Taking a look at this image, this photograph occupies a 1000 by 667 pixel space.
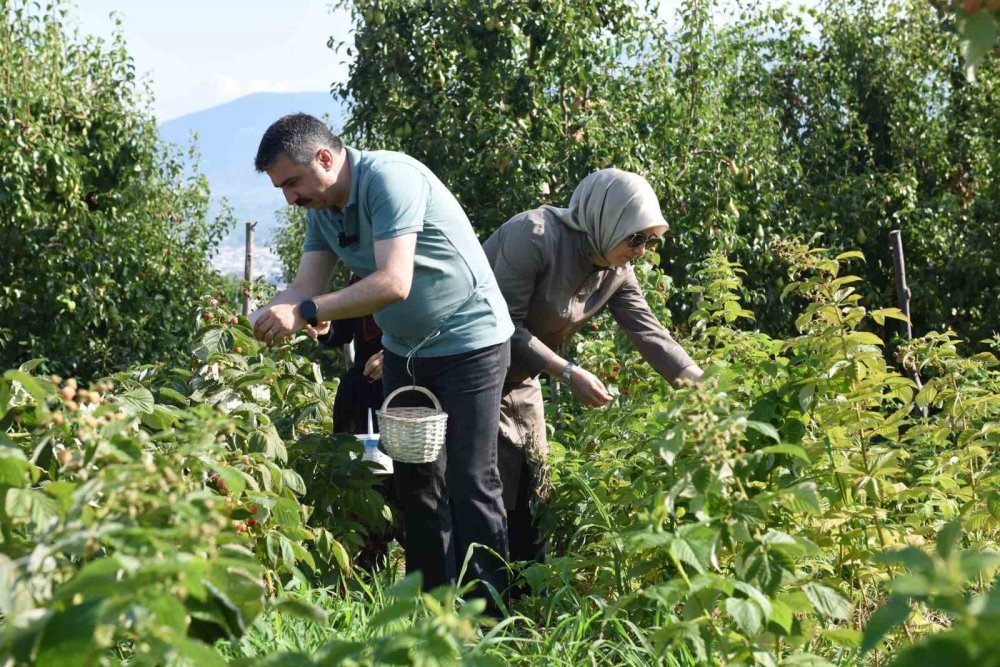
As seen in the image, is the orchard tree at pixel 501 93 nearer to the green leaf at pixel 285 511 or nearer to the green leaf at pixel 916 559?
the green leaf at pixel 285 511

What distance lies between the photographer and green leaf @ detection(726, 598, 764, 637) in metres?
1.74

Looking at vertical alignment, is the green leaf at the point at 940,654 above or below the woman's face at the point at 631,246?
below

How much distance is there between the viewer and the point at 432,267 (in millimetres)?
3010

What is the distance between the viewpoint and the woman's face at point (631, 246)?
3.18 metres

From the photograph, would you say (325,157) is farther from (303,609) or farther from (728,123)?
(728,123)

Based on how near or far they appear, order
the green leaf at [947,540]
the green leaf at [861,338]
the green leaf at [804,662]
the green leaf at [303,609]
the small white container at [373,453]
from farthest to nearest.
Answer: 1. the small white container at [373,453]
2. the green leaf at [861,338]
3. the green leaf at [804,662]
4. the green leaf at [303,609]
5. the green leaf at [947,540]

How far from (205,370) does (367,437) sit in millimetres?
609

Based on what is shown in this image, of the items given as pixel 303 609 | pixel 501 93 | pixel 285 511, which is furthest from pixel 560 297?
pixel 501 93

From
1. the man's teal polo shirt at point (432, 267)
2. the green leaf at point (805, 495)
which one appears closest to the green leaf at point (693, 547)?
the green leaf at point (805, 495)

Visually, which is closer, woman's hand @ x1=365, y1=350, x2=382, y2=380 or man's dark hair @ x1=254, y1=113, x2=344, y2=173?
man's dark hair @ x1=254, y1=113, x2=344, y2=173

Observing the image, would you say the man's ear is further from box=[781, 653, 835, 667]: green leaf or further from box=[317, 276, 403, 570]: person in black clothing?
box=[781, 653, 835, 667]: green leaf

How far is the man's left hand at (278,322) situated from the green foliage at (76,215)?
688 cm

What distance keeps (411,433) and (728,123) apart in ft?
25.1

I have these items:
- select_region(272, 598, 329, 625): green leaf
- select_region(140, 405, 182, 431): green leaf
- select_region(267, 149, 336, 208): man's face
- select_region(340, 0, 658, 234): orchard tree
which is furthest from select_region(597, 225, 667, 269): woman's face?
select_region(340, 0, 658, 234): orchard tree
